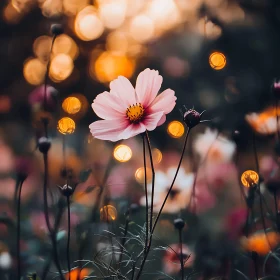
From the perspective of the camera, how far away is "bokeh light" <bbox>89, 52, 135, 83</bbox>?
1.29 m

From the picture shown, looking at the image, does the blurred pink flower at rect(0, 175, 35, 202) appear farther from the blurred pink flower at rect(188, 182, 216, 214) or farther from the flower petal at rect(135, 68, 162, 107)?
the flower petal at rect(135, 68, 162, 107)

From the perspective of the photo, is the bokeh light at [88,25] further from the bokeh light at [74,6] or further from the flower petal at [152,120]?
the flower petal at [152,120]

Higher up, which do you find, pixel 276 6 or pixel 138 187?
pixel 276 6

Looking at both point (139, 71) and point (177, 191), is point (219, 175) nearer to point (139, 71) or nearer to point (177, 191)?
point (177, 191)

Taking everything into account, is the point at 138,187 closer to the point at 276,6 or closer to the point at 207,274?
the point at 207,274

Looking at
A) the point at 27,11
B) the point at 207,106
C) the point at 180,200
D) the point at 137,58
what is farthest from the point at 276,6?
the point at 27,11

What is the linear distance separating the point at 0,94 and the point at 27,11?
24 centimetres

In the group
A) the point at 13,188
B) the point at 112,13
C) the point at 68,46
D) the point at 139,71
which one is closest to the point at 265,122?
the point at 13,188

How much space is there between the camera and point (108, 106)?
42 centimetres

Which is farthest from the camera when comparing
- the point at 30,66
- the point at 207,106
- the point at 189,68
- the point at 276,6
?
the point at 30,66

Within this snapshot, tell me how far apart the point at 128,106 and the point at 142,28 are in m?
0.93

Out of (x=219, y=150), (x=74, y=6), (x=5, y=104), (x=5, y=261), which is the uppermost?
(x=74, y=6)

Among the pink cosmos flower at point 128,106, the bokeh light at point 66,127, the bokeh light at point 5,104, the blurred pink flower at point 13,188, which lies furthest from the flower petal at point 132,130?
the bokeh light at point 5,104

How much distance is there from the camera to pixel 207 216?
830 millimetres
